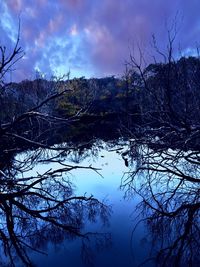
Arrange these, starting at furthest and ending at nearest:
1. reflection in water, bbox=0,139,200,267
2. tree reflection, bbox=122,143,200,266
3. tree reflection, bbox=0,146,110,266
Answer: tree reflection, bbox=0,146,110,266 → reflection in water, bbox=0,139,200,267 → tree reflection, bbox=122,143,200,266

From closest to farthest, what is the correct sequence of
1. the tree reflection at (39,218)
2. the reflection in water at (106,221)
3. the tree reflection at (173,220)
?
the tree reflection at (173,220)
the reflection in water at (106,221)
the tree reflection at (39,218)

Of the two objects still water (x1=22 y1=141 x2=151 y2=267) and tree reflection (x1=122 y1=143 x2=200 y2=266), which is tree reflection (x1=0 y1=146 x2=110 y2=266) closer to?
still water (x1=22 y1=141 x2=151 y2=267)

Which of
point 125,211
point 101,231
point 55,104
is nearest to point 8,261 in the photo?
point 101,231

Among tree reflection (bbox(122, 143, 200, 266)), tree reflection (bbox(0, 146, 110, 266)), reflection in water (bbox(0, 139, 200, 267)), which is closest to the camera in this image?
tree reflection (bbox(122, 143, 200, 266))

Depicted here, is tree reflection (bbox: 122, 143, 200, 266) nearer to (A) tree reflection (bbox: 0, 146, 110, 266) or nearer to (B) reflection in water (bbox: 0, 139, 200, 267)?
(B) reflection in water (bbox: 0, 139, 200, 267)

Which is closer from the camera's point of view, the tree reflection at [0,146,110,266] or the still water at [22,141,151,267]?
the still water at [22,141,151,267]

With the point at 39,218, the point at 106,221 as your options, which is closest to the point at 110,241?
the point at 106,221

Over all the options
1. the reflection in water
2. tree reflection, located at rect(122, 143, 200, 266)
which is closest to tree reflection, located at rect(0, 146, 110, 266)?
the reflection in water

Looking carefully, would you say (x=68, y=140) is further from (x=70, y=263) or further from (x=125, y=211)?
(x=70, y=263)

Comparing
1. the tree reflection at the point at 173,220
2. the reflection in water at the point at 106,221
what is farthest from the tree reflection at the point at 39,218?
the tree reflection at the point at 173,220

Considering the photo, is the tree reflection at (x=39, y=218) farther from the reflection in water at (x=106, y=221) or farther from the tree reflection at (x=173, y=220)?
the tree reflection at (x=173, y=220)

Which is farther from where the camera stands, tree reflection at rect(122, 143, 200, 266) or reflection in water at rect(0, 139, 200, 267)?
reflection in water at rect(0, 139, 200, 267)

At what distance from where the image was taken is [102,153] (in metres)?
13.8

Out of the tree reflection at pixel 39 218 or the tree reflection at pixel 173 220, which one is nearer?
the tree reflection at pixel 173 220
